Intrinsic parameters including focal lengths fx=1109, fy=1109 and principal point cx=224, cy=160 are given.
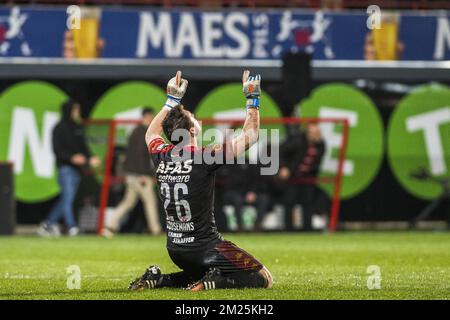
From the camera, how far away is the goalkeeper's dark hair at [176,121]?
10883mm

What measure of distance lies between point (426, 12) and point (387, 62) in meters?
1.79

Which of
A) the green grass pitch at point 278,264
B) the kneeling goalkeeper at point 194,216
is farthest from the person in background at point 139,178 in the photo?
the kneeling goalkeeper at point 194,216

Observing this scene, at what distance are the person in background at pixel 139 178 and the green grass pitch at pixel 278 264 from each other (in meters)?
0.54

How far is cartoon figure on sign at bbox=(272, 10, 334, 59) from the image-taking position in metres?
24.5

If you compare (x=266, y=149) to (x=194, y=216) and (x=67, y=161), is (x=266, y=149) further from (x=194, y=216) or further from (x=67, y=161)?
(x=194, y=216)

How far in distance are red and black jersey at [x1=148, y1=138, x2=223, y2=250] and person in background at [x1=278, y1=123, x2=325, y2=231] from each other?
1259 centimetres

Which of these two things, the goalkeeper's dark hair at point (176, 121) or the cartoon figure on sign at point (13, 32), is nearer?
the goalkeeper's dark hair at point (176, 121)

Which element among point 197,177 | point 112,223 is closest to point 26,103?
point 112,223

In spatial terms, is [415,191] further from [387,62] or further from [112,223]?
[112,223]

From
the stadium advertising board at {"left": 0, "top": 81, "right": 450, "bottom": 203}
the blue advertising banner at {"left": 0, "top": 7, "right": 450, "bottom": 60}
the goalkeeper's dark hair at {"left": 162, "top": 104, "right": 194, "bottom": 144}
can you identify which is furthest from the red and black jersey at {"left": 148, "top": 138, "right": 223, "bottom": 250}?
the blue advertising banner at {"left": 0, "top": 7, "right": 450, "bottom": 60}

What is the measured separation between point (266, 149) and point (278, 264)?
8800 mm

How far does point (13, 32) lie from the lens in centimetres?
2411

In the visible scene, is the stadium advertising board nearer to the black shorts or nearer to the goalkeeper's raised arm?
the black shorts

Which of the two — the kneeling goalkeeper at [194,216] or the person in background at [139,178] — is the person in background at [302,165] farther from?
the kneeling goalkeeper at [194,216]
